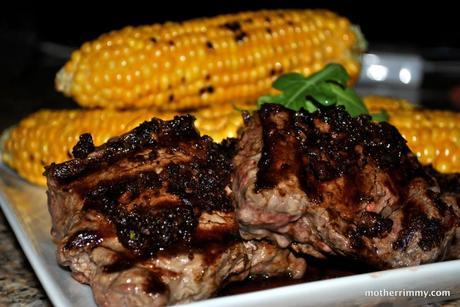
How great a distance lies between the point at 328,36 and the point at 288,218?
246cm

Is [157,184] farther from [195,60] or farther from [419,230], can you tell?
[195,60]

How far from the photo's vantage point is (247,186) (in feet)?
8.21

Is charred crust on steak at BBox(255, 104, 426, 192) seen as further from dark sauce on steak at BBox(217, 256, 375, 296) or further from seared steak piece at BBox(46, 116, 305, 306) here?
dark sauce on steak at BBox(217, 256, 375, 296)

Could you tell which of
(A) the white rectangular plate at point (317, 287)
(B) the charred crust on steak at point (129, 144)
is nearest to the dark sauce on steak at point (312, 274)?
(A) the white rectangular plate at point (317, 287)

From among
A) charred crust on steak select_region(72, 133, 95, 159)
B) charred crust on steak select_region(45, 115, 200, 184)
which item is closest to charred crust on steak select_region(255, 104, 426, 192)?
charred crust on steak select_region(45, 115, 200, 184)

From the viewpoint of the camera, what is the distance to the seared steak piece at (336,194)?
8.13ft

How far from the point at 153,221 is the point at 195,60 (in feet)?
6.56

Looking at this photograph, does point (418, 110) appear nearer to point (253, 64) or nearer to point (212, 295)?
point (253, 64)

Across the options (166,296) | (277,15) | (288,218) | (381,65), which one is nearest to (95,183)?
(166,296)

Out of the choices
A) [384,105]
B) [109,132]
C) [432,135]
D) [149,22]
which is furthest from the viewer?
[149,22]

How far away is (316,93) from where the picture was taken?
3318mm

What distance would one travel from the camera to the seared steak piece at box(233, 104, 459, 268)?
248 centimetres

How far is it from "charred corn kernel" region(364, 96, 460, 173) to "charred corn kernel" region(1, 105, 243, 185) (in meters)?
1.00

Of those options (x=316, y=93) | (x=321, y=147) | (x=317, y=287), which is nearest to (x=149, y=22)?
(x=316, y=93)
